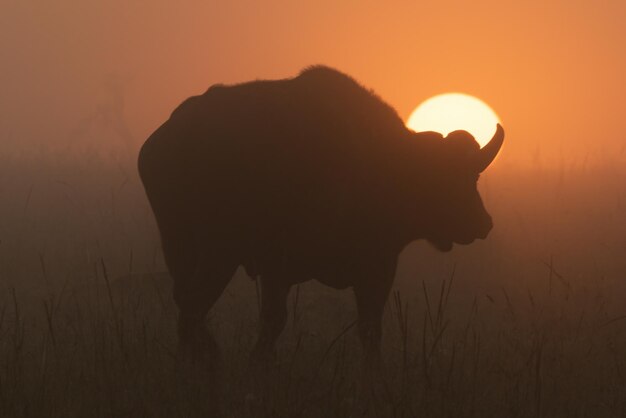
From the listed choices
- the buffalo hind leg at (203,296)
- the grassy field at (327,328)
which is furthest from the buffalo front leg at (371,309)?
the buffalo hind leg at (203,296)

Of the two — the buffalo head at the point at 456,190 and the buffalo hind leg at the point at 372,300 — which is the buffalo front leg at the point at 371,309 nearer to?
the buffalo hind leg at the point at 372,300

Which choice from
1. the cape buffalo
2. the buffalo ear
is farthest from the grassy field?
the buffalo ear

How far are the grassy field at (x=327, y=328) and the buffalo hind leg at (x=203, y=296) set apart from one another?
0.16 m

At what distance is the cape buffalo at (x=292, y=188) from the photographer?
4766mm

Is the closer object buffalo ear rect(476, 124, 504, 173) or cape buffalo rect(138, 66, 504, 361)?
cape buffalo rect(138, 66, 504, 361)

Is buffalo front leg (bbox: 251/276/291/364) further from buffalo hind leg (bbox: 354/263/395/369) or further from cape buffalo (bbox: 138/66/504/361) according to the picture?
buffalo hind leg (bbox: 354/263/395/369)

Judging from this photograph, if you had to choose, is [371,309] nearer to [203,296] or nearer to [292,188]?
[292,188]

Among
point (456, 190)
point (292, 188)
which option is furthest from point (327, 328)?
point (292, 188)

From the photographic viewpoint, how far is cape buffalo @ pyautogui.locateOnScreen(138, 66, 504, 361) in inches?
188

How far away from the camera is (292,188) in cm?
479

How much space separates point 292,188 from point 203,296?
30.6 inches

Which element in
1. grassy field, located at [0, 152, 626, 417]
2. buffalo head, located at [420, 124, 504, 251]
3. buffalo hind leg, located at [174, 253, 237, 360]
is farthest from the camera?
buffalo head, located at [420, 124, 504, 251]

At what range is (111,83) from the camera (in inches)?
1364

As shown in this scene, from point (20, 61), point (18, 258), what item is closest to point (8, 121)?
point (20, 61)
